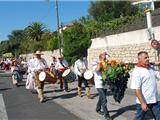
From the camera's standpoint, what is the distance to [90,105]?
14.6 meters

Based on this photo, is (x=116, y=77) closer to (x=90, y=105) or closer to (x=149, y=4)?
(x=90, y=105)

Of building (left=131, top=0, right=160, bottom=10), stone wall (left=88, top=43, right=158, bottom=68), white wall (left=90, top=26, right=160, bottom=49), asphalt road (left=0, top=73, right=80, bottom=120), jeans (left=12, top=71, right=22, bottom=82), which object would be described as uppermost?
building (left=131, top=0, right=160, bottom=10)

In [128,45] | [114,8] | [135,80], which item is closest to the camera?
[135,80]

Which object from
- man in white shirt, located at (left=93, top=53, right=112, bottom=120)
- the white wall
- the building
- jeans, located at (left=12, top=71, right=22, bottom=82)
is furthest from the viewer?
the building

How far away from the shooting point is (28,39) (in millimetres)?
93125

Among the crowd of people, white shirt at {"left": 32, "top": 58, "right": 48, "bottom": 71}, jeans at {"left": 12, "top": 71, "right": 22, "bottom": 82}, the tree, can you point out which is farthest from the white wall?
the tree

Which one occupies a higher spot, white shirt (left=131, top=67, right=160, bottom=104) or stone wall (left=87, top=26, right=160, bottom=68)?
stone wall (left=87, top=26, right=160, bottom=68)

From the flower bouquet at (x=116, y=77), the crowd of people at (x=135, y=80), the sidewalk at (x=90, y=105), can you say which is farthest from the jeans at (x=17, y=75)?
the flower bouquet at (x=116, y=77)

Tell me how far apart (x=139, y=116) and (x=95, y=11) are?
49.2 m

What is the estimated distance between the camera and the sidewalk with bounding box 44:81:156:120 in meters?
12.2

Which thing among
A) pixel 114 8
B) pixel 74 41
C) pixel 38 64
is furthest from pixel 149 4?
pixel 38 64

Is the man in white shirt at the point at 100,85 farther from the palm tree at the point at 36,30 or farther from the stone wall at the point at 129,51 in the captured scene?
the palm tree at the point at 36,30

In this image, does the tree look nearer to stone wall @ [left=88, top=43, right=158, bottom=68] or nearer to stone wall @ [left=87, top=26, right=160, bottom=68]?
stone wall @ [left=87, top=26, right=160, bottom=68]

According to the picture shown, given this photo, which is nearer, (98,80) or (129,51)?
(98,80)
